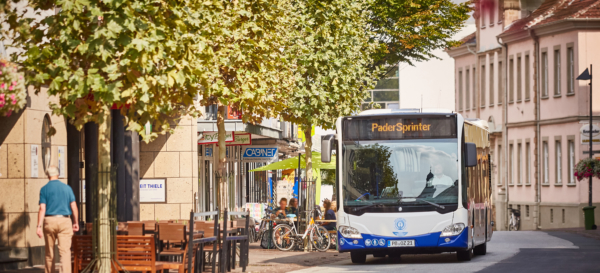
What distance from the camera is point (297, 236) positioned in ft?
84.4

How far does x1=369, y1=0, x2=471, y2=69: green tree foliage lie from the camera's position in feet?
117

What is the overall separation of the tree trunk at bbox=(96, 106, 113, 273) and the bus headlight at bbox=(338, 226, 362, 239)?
275 inches

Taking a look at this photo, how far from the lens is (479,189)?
2220 centimetres

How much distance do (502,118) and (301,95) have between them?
33574 millimetres

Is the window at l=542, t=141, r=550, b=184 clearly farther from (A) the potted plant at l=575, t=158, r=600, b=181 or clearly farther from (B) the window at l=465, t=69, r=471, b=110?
(B) the window at l=465, t=69, r=471, b=110

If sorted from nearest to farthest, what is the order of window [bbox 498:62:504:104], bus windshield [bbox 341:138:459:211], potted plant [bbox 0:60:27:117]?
potted plant [bbox 0:60:27:117], bus windshield [bbox 341:138:459:211], window [bbox 498:62:504:104]

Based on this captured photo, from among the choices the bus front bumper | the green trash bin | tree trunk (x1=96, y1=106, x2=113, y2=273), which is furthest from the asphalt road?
the green trash bin

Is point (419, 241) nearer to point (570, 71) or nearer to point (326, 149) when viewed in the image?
point (326, 149)

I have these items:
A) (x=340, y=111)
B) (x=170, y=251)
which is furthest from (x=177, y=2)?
(x=340, y=111)

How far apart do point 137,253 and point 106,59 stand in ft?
8.94

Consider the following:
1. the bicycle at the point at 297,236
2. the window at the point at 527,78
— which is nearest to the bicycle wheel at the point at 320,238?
the bicycle at the point at 297,236

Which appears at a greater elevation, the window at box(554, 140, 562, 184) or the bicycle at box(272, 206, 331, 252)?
the window at box(554, 140, 562, 184)

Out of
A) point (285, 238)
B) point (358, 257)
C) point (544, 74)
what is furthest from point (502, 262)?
point (544, 74)

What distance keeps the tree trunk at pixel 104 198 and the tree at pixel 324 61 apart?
11.9 meters
